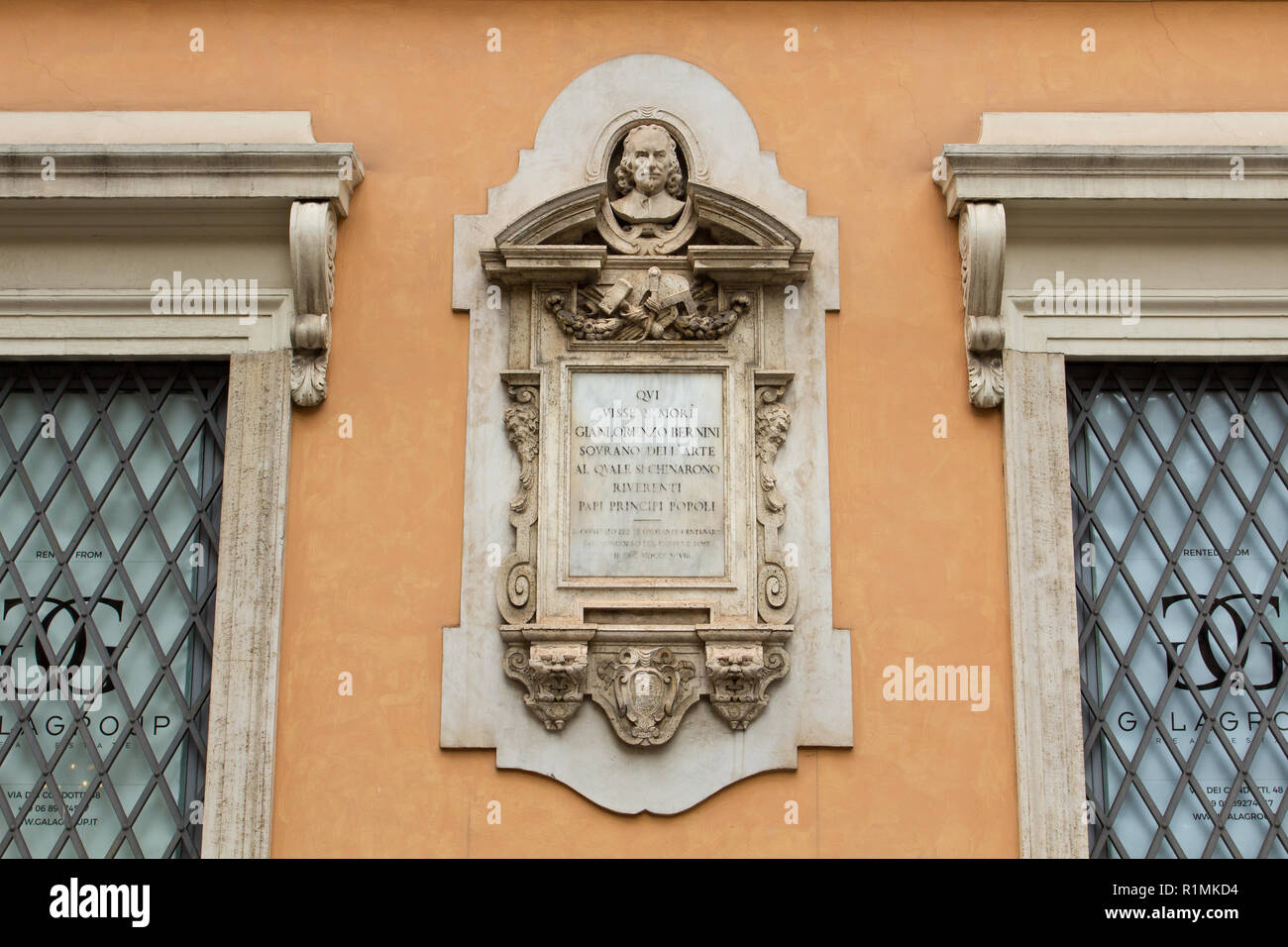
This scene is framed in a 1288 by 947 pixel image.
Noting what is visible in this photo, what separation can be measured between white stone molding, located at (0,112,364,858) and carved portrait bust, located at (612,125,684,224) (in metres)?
1.38

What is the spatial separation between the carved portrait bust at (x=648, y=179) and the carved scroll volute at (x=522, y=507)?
1.03 meters

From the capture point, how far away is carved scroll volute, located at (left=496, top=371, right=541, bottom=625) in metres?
7.39

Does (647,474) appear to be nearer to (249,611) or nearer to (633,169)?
(633,169)

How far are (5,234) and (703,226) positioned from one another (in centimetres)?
360

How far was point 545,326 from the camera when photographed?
25.3ft

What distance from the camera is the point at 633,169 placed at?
7.83 m

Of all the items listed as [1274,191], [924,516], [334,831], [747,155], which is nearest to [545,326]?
[747,155]

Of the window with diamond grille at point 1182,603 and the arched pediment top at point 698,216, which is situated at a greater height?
the arched pediment top at point 698,216

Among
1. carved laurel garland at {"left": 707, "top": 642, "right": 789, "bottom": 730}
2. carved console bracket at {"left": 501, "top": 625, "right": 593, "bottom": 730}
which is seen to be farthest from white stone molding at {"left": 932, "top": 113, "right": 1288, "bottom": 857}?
carved console bracket at {"left": 501, "top": 625, "right": 593, "bottom": 730}

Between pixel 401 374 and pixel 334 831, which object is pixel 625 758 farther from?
pixel 401 374

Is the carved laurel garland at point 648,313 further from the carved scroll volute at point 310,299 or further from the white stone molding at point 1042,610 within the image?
the white stone molding at point 1042,610

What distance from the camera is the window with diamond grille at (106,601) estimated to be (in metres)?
7.44

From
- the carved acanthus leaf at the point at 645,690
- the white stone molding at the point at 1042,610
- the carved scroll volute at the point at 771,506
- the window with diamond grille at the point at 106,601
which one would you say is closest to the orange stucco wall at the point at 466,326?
the white stone molding at the point at 1042,610

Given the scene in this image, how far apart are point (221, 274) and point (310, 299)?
0.57 metres
